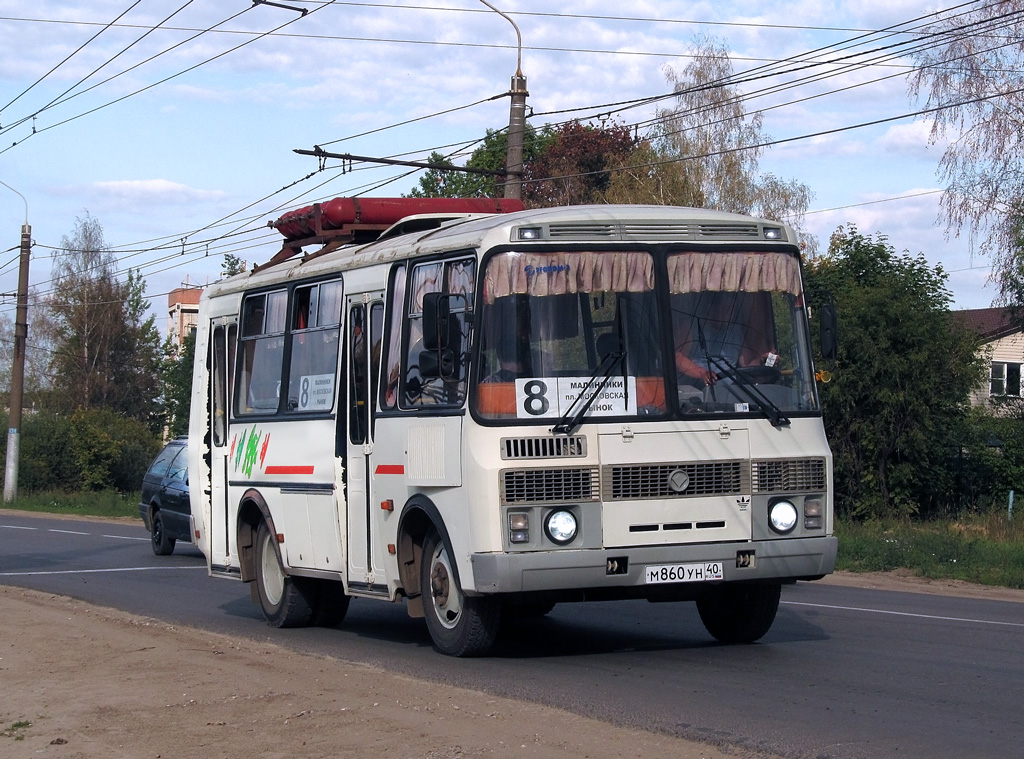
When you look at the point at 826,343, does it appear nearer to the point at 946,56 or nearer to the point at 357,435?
the point at 357,435

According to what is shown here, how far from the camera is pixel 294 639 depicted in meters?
12.3

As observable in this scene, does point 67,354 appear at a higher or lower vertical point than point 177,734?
higher

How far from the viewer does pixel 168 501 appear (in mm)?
23188

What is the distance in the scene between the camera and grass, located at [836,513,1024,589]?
18.2 metres

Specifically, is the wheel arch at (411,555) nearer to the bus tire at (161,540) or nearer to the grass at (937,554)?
the grass at (937,554)

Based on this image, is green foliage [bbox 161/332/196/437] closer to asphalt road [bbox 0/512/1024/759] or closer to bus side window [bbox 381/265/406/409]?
asphalt road [bbox 0/512/1024/759]

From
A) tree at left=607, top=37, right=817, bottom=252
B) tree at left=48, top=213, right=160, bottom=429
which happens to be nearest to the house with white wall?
tree at left=607, top=37, right=817, bottom=252

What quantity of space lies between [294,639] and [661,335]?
4.39m

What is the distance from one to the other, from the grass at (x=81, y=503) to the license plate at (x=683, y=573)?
1280 inches

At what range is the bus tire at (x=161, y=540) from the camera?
911 inches

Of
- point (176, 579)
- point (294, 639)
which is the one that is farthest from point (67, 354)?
point (294, 639)

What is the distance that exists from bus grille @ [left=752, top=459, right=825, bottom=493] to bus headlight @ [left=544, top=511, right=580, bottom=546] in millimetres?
1326

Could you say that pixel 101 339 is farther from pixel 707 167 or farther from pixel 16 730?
pixel 16 730

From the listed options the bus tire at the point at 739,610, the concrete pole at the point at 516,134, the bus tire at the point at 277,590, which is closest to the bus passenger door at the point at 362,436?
the bus tire at the point at 277,590
